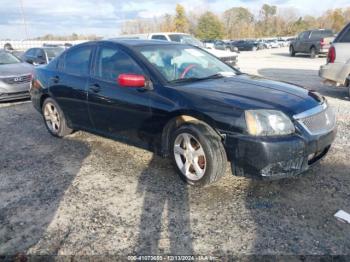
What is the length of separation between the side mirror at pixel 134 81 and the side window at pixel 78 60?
40.7 inches

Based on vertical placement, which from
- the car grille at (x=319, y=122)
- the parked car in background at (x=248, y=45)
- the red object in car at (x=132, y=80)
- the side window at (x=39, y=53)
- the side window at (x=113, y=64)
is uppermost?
the side window at (x=113, y=64)

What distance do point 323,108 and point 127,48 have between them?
242 cm

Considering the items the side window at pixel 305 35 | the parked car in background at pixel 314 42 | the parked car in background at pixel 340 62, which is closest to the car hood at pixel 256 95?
the parked car in background at pixel 340 62

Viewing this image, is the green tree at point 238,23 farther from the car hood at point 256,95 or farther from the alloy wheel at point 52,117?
the car hood at point 256,95

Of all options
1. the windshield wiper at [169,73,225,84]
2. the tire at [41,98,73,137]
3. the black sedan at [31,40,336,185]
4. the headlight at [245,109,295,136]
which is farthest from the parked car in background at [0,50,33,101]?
the headlight at [245,109,295,136]

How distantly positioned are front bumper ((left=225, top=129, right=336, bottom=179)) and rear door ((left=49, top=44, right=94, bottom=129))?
236 centimetres

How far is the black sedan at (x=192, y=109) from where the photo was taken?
125 inches

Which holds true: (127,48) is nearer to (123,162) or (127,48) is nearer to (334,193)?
(123,162)

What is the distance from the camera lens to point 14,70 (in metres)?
8.90

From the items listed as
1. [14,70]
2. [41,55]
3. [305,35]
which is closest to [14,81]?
[14,70]

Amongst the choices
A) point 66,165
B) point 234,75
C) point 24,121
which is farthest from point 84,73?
point 24,121

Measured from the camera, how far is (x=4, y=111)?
7.92m

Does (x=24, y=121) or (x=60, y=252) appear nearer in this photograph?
(x=60, y=252)

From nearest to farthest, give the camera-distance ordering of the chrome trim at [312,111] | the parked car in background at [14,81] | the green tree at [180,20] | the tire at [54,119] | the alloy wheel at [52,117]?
the chrome trim at [312,111] → the tire at [54,119] → the alloy wheel at [52,117] → the parked car in background at [14,81] → the green tree at [180,20]
